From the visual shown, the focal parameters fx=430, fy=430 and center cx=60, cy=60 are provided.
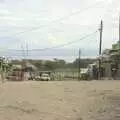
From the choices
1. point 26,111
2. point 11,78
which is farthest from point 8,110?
point 11,78

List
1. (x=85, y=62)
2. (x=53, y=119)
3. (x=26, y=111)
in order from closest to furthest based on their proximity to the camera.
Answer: (x=53, y=119)
(x=26, y=111)
(x=85, y=62)

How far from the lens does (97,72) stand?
62406 mm

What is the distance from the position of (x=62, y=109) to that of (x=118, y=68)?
39.7m

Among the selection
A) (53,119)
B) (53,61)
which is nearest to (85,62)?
(53,61)

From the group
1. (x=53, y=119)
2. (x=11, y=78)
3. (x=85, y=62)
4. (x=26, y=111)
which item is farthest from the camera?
(x=85, y=62)

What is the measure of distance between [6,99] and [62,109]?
5.10 metres

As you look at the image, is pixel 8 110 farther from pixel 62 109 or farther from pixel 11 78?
pixel 11 78

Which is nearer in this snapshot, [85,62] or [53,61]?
[53,61]

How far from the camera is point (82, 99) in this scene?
964 inches

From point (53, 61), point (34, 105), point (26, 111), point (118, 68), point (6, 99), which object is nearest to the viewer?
point (26, 111)

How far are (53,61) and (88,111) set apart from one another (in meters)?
79.7

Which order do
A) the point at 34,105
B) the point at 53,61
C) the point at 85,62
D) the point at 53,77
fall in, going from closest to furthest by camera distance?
the point at 34,105 < the point at 53,77 < the point at 53,61 < the point at 85,62

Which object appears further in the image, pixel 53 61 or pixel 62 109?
pixel 53 61

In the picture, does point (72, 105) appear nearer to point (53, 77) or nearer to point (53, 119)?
point (53, 119)
